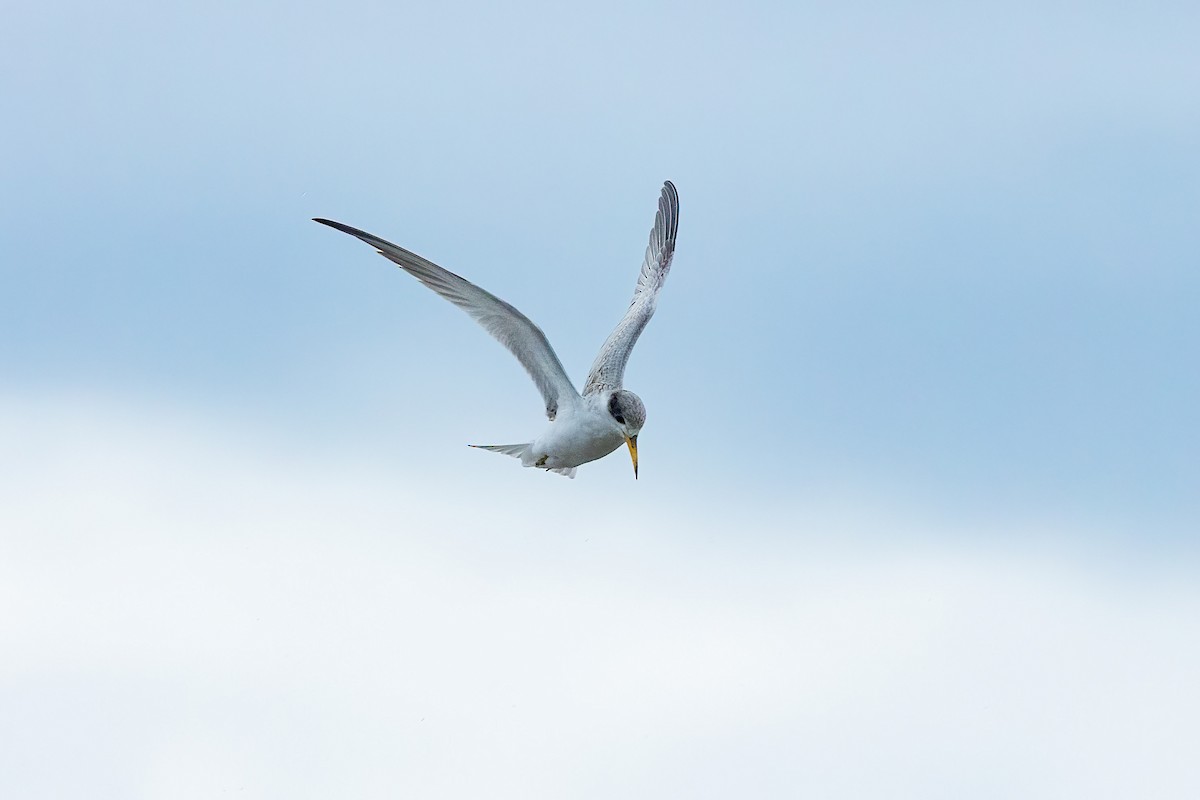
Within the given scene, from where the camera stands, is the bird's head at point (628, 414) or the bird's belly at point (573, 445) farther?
the bird's belly at point (573, 445)

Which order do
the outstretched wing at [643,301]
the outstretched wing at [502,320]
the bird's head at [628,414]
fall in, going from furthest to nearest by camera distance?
the outstretched wing at [643,301], the outstretched wing at [502,320], the bird's head at [628,414]

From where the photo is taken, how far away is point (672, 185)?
23.6 m

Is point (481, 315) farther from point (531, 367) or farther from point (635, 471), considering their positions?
point (635, 471)

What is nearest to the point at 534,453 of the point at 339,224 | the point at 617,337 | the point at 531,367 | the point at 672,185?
the point at 531,367

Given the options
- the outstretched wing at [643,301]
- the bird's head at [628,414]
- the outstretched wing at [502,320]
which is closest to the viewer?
the bird's head at [628,414]

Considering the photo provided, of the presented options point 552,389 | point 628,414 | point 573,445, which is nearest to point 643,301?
point 552,389

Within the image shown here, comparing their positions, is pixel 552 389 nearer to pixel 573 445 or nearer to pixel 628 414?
pixel 573 445

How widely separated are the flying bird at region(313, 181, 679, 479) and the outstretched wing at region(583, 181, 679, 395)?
3 cm

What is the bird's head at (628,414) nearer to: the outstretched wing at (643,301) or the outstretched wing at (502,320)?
the outstretched wing at (502,320)

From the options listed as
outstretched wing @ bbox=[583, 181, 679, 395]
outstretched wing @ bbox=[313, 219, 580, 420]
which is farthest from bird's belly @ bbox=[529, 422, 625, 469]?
outstretched wing @ bbox=[583, 181, 679, 395]

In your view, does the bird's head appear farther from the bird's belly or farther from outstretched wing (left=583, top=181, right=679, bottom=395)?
outstretched wing (left=583, top=181, right=679, bottom=395)

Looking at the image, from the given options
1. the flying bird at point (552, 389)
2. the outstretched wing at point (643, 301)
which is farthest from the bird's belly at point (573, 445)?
the outstretched wing at point (643, 301)

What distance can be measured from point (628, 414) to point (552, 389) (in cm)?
157

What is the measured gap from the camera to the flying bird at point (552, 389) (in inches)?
664
